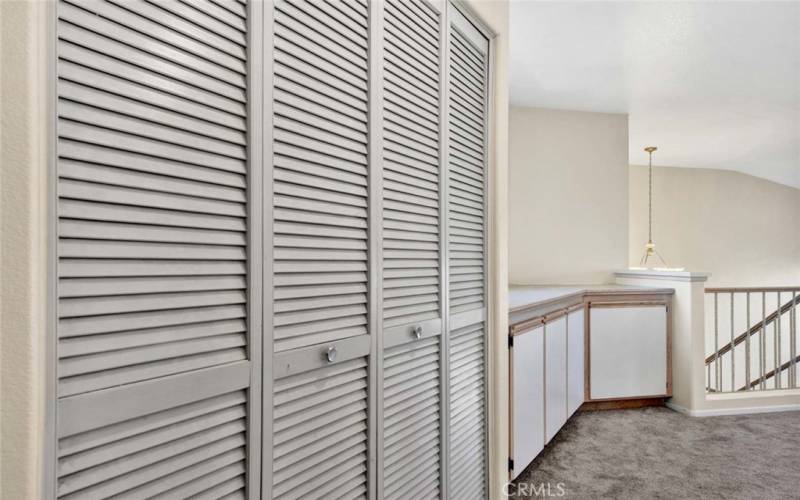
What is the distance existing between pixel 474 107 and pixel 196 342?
141 centimetres

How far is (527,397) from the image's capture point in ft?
8.42

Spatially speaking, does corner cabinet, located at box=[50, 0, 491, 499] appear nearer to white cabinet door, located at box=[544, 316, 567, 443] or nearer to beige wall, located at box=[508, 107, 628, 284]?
white cabinet door, located at box=[544, 316, 567, 443]

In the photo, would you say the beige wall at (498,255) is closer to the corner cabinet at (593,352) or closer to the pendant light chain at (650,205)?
the corner cabinet at (593,352)

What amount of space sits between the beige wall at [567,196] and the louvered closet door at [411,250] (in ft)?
9.45

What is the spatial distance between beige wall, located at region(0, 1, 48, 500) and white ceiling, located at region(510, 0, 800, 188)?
2456 mm

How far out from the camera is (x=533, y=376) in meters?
2.65

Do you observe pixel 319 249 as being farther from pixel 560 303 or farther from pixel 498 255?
pixel 560 303

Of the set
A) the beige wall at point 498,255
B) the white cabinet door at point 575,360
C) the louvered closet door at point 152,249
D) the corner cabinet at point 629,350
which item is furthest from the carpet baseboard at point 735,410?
the louvered closet door at point 152,249

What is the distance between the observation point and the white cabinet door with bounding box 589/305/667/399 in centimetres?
383

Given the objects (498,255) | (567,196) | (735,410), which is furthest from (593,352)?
(498,255)

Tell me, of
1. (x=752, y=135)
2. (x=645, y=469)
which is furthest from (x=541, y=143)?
(x=645, y=469)

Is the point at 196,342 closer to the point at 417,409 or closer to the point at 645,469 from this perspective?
the point at 417,409

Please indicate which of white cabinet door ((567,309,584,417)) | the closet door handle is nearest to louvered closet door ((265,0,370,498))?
the closet door handle

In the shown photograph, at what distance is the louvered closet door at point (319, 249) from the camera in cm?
101
